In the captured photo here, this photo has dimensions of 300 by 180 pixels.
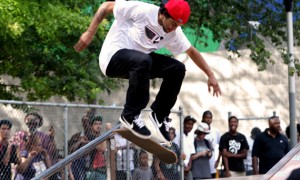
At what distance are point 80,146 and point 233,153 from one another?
3539mm

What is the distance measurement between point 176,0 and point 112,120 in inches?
216

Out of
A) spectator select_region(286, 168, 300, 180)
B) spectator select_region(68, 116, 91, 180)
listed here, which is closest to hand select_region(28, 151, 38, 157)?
spectator select_region(68, 116, 91, 180)

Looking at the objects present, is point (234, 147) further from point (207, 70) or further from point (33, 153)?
point (207, 70)

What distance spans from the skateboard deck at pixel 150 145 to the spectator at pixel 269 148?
15.3ft

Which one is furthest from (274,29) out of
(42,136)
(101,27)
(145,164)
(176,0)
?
(176,0)

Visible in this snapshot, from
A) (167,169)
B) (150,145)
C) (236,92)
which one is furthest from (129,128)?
(236,92)

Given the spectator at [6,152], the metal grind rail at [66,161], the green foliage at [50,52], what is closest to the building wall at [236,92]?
the green foliage at [50,52]

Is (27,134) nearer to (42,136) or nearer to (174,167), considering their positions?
(42,136)

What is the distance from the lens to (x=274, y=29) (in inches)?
689

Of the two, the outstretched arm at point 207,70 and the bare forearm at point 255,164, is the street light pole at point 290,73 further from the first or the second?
the outstretched arm at point 207,70

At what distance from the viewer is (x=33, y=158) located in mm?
9398

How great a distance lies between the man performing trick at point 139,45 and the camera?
6996 mm

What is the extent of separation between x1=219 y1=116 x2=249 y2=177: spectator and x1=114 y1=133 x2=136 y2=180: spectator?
2466 mm

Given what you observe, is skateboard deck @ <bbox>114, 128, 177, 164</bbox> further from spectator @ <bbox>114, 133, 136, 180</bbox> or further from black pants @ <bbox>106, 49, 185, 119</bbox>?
spectator @ <bbox>114, 133, 136, 180</bbox>
